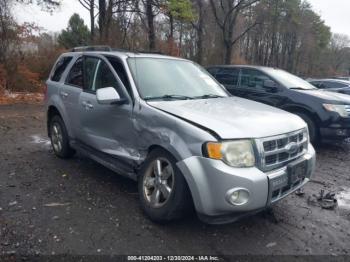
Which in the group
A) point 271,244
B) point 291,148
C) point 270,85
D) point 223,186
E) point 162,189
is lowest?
point 271,244

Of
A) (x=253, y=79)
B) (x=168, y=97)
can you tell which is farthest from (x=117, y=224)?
(x=253, y=79)

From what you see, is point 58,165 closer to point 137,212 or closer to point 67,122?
point 67,122

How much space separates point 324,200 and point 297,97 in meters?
3.30

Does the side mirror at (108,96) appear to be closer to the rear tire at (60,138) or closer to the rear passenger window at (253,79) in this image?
the rear tire at (60,138)

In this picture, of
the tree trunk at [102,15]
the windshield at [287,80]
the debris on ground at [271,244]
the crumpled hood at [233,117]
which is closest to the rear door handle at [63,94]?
the crumpled hood at [233,117]

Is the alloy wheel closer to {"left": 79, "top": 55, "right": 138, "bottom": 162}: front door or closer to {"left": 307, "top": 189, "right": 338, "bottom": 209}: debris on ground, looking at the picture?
{"left": 79, "top": 55, "right": 138, "bottom": 162}: front door

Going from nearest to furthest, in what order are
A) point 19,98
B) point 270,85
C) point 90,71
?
point 90,71 < point 270,85 < point 19,98

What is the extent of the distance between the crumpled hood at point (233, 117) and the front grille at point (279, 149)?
0.20 feet

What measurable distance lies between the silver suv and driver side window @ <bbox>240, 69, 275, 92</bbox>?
10.5ft

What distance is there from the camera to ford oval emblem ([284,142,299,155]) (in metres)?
3.44

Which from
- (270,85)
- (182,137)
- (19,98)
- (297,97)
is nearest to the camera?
(182,137)

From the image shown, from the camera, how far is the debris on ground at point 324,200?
437 centimetres

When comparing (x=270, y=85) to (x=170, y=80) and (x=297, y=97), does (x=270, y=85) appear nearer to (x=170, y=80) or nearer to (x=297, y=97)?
(x=297, y=97)

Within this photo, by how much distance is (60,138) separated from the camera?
5.79m
